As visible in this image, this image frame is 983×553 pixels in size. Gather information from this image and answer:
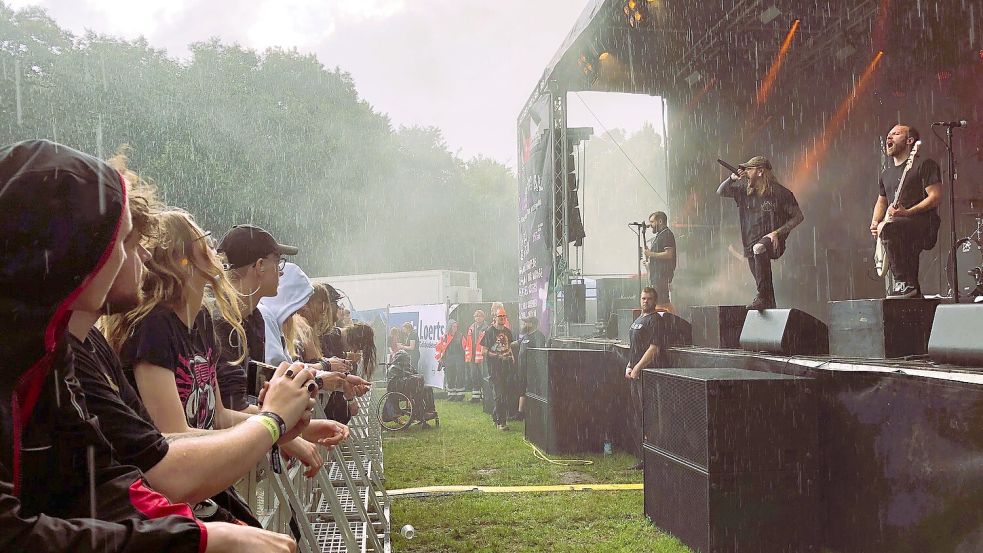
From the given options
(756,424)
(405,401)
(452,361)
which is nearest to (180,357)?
(756,424)

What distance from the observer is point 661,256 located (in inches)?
418

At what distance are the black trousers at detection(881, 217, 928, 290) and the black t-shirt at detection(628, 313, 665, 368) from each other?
2.85 meters

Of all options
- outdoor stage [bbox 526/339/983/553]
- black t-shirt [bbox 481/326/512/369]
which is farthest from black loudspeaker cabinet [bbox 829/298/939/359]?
black t-shirt [bbox 481/326/512/369]

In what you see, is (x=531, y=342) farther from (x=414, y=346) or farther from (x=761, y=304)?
(x=761, y=304)

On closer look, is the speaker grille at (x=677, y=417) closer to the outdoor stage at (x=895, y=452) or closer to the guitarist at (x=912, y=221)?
the outdoor stage at (x=895, y=452)

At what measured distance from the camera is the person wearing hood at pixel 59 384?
995 mm

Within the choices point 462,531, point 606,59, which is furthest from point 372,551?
point 606,59

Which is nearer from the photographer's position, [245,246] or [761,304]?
[245,246]

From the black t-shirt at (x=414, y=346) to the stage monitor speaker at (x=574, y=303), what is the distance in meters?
6.34

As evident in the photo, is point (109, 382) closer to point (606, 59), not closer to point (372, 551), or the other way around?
point (372, 551)

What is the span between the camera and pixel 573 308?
12.3 meters

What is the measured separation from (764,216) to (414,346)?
1167cm

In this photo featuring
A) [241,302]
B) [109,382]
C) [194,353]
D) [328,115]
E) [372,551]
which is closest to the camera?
[109,382]

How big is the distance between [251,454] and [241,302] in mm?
1713
